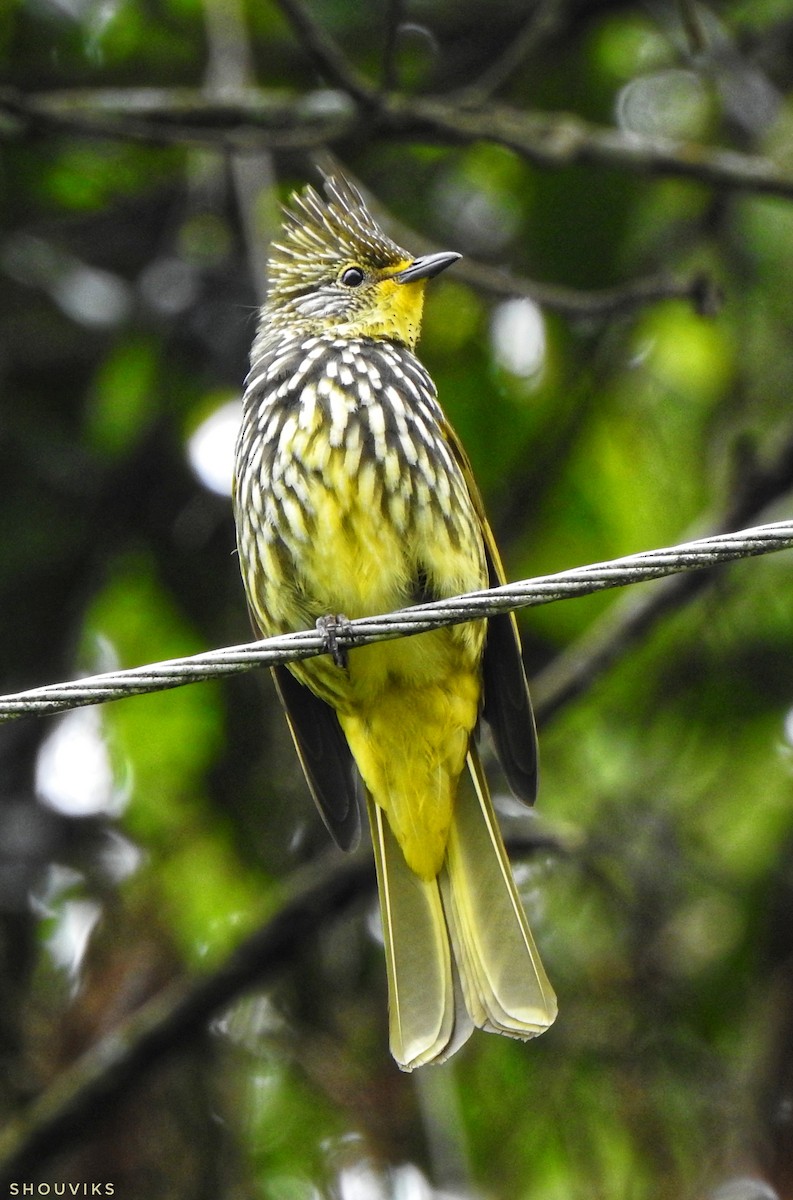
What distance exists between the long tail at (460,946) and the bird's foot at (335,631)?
596 mm

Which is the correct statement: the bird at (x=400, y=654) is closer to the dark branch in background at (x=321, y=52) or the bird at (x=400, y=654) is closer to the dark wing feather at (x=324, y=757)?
the dark wing feather at (x=324, y=757)

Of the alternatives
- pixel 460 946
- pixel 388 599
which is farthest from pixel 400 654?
pixel 460 946

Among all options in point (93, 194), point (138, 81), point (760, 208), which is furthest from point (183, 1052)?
point (760, 208)

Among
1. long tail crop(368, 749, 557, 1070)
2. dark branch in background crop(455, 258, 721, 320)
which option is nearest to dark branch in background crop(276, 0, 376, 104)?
dark branch in background crop(455, 258, 721, 320)

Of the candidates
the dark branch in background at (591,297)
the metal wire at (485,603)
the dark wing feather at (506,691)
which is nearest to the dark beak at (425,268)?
the dark wing feather at (506,691)

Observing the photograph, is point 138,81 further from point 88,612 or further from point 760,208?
point 760,208

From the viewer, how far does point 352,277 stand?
504cm

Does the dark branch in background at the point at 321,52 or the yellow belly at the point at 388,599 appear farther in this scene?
the dark branch in background at the point at 321,52

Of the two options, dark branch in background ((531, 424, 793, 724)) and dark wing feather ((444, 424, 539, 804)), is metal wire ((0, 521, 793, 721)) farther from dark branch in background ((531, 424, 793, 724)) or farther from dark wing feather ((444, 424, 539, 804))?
dark branch in background ((531, 424, 793, 724))

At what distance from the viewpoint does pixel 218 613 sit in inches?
261

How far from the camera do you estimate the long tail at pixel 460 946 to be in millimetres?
4203

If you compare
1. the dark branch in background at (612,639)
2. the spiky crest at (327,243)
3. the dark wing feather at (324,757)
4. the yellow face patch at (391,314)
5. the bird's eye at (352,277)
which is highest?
the spiky crest at (327,243)

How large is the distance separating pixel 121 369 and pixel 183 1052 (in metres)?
2.67

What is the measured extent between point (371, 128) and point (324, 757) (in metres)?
2.24
